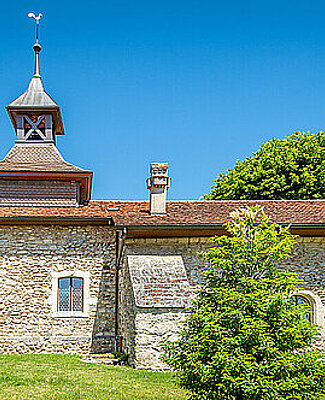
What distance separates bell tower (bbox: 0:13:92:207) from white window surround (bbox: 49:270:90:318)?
2867 millimetres

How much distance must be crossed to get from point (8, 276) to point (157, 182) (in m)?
5.17

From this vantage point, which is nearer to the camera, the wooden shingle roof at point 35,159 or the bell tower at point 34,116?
the wooden shingle roof at point 35,159

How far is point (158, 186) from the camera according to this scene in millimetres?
14469

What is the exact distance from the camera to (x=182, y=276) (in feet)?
39.4

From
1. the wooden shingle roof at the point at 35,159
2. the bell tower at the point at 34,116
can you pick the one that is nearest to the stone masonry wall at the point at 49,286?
the wooden shingle roof at the point at 35,159

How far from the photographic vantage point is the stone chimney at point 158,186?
46.9ft

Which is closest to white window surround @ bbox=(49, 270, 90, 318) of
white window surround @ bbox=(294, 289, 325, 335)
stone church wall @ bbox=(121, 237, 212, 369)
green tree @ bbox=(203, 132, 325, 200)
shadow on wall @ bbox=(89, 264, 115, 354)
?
shadow on wall @ bbox=(89, 264, 115, 354)

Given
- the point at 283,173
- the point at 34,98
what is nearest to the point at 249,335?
the point at 34,98

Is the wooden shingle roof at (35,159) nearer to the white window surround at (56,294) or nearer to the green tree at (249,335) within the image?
the white window surround at (56,294)

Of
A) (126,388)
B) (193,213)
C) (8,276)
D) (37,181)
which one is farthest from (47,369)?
(37,181)

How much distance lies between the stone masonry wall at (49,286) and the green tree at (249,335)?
22.8 ft

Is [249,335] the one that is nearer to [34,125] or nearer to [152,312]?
[152,312]

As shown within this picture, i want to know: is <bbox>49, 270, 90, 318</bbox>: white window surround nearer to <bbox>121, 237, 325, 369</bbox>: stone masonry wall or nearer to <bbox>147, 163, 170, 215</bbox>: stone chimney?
<bbox>121, 237, 325, 369</bbox>: stone masonry wall

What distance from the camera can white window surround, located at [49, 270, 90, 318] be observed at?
14.2 meters
